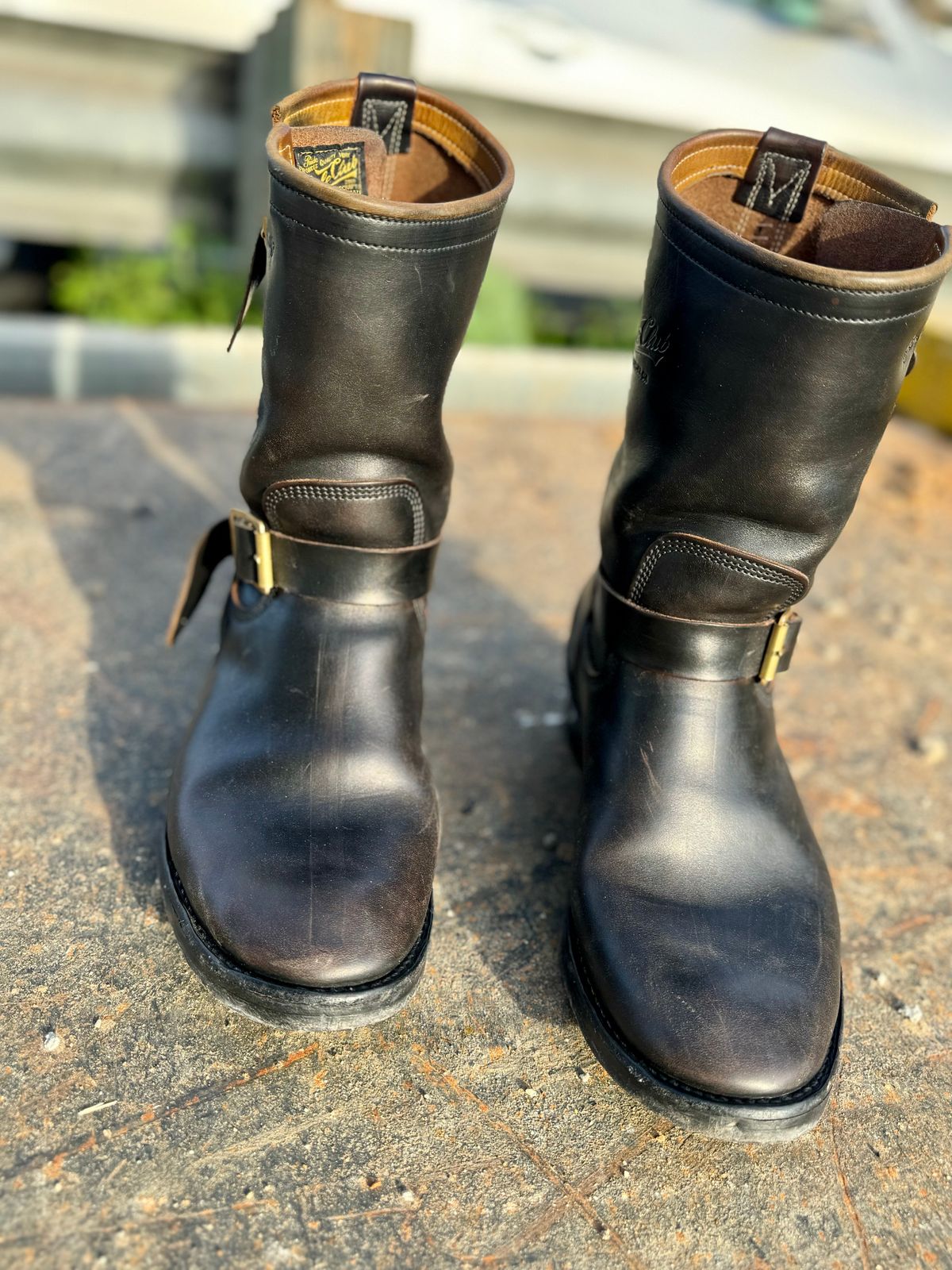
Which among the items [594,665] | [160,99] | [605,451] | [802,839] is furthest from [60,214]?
[802,839]

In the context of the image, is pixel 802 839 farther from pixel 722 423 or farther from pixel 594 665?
pixel 722 423

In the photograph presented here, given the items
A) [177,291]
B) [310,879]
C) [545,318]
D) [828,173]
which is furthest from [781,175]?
[545,318]

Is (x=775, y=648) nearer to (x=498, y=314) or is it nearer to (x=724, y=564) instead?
(x=724, y=564)

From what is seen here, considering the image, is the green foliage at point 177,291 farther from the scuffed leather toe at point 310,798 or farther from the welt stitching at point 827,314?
the welt stitching at point 827,314

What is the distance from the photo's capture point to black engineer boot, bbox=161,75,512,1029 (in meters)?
1.16

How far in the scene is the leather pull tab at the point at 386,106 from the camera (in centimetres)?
133

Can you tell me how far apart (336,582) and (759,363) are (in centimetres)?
61

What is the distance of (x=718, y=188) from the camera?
1354mm

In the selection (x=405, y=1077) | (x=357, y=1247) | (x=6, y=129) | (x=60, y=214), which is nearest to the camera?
(x=357, y=1247)

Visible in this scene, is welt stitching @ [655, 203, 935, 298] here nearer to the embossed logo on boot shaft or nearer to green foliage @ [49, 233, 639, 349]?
the embossed logo on boot shaft

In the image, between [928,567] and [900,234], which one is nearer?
[900,234]

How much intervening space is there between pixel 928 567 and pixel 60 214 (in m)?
2.59

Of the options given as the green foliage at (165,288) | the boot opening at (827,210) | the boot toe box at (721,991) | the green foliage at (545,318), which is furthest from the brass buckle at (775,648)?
the green foliage at (165,288)

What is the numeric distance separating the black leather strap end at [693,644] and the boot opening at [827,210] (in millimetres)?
473
